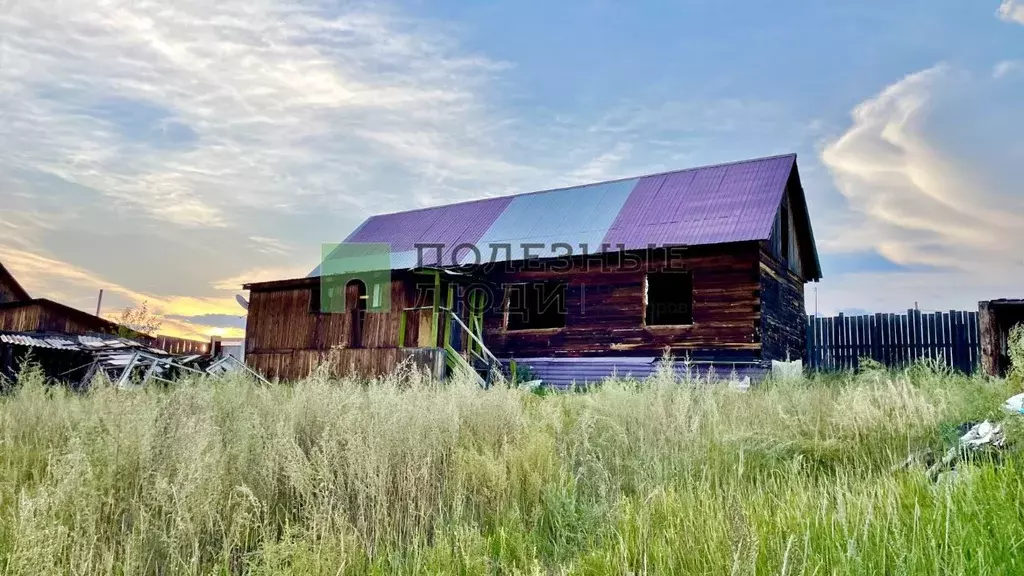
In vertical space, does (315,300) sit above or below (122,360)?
above

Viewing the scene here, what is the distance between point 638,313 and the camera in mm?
15812

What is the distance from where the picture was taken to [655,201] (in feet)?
58.1

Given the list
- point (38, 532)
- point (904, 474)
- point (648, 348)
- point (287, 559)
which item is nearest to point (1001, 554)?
point (904, 474)

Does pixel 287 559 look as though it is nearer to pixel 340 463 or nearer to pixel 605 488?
pixel 340 463

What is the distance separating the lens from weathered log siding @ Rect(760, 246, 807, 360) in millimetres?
15070

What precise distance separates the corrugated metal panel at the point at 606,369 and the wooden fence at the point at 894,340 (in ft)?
16.1

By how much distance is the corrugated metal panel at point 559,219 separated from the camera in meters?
17.2

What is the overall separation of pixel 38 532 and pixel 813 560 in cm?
358

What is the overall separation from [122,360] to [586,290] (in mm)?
11357

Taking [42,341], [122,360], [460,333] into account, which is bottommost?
[122,360]

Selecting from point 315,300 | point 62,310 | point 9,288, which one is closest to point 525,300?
point 315,300

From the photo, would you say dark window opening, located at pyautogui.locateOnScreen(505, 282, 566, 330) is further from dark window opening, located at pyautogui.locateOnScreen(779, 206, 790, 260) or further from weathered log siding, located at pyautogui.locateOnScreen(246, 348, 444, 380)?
dark window opening, located at pyautogui.locateOnScreen(779, 206, 790, 260)

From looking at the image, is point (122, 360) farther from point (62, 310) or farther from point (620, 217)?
point (62, 310)

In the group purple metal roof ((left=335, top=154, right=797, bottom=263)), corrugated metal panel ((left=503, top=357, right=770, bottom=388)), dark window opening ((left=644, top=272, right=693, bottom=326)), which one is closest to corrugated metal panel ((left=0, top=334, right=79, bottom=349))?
purple metal roof ((left=335, top=154, right=797, bottom=263))
